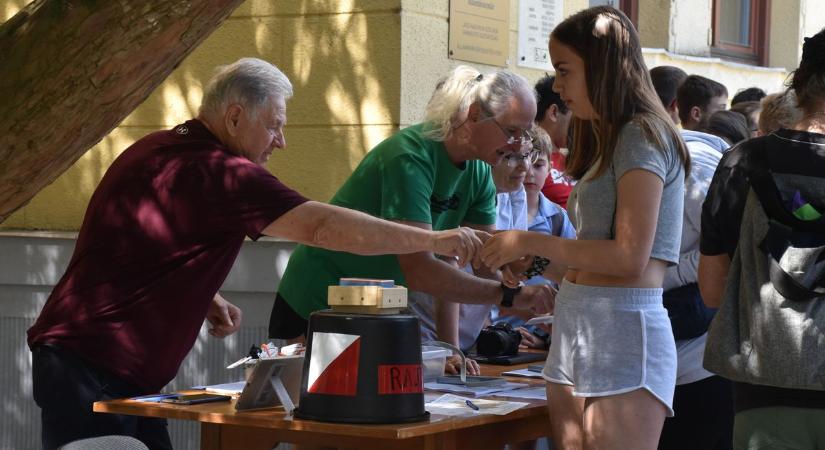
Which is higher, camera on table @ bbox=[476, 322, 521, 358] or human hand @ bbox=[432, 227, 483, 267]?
human hand @ bbox=[432, 227, 483, 267]

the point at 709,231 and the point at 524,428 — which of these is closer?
the point at 709,231

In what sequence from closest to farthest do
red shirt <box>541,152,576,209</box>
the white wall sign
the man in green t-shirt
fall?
1. the man in green t-shirt
2. red shirt <box>541,152,576,209</box>
3. the white wall sign

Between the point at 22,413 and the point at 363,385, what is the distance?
4171mm

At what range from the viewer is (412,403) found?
320 centimetres

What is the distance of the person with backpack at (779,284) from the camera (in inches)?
118

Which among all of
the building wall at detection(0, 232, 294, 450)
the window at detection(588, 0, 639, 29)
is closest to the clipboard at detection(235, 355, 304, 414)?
the building wall at detection(0, 232, 294, 450)

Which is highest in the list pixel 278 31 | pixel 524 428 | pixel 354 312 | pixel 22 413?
pixel 278 31

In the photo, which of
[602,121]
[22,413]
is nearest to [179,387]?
[22,413]

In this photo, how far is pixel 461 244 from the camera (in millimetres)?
3662

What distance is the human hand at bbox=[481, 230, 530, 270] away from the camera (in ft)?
11.0

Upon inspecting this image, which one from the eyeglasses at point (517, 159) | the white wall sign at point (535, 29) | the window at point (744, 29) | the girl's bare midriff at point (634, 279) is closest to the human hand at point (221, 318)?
the eyeglasses at point (517, 159)

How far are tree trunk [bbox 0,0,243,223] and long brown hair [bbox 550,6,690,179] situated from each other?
3.77 feet

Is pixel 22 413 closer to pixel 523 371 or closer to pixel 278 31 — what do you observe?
pixel 278 31

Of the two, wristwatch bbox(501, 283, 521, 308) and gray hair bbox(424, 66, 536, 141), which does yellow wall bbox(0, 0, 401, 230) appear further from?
wristwatch bbox(501, 283, 521, 308)
